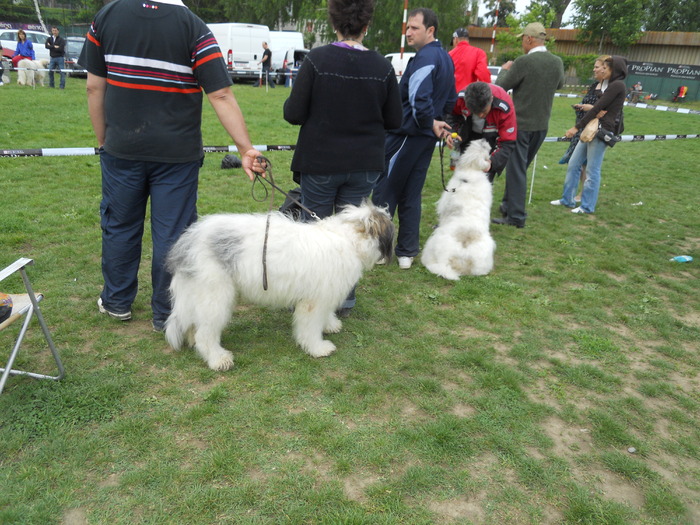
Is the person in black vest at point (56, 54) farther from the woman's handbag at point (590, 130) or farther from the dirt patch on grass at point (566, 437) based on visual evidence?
the dirt patch on grass at point (566, 437)

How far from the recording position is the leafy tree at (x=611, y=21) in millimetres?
33156

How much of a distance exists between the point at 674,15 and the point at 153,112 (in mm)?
55878

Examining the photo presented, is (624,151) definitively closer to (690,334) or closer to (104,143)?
(690,334)

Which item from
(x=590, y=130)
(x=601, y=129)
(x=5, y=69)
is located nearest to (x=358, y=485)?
(x=590, y=130)

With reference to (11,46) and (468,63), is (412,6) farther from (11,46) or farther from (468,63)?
(468,63)

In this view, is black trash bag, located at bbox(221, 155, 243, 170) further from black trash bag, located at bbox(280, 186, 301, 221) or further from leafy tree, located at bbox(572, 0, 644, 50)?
leafy tree, located at bbox(572, 0, 644, 50)

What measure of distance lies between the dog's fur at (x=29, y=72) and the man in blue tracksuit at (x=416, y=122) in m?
16.1

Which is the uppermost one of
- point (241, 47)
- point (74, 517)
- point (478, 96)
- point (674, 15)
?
point (674, 15)

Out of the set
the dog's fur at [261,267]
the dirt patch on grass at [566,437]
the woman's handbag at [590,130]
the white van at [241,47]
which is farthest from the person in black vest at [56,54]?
the dirt patch on grass at [566,437]

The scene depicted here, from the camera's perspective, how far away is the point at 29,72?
51.5 feet

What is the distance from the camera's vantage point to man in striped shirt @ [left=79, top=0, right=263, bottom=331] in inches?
110

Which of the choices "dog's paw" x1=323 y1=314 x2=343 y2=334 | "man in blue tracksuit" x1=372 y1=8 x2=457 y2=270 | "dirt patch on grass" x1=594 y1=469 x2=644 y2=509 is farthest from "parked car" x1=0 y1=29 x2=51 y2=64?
"dirt patch on grass" x1=594 y1=469 x2=644 y2=509

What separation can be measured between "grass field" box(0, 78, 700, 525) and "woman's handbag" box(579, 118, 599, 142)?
2.02 meters

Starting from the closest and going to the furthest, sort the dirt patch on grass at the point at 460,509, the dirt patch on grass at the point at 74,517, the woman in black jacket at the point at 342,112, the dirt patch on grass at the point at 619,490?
the dirt patch on grass at the point at 74,517 < the dirt patch on grass at the point at 460,509 < the dirt patch on grass at the point at 619,490 < the woman in black jacket at the point at 342,112
